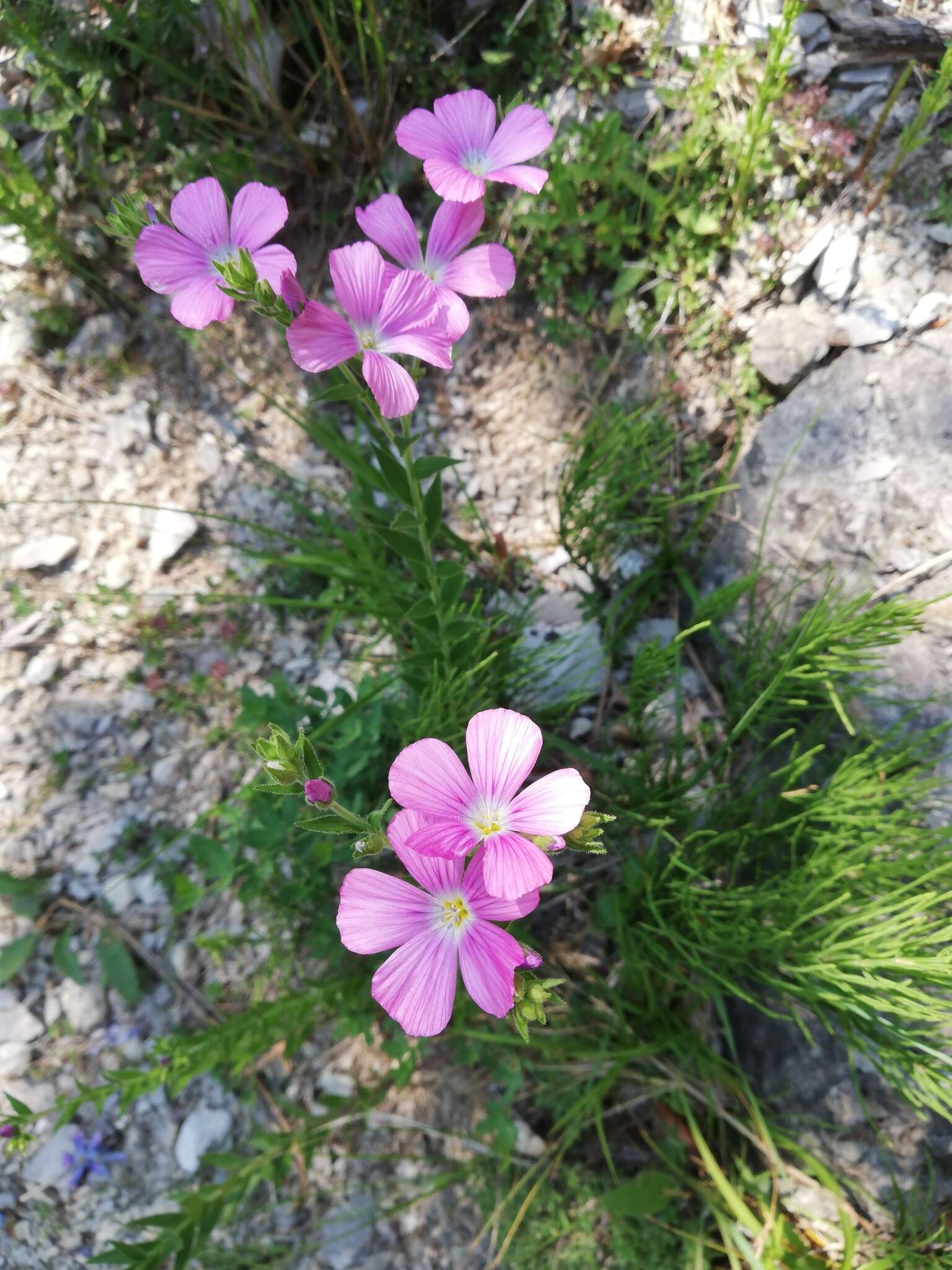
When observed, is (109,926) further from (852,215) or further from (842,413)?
(852,215)

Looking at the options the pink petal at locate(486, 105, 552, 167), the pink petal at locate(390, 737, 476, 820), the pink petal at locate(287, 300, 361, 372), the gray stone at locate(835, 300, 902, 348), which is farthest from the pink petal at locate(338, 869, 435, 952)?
the gray stone at locate(835, 300, 902, 348)

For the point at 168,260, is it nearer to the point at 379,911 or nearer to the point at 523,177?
→ the point at 523,177

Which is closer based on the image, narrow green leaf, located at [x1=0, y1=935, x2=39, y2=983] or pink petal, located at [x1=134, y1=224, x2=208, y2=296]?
pink petal, located at [x1=134, y1=224, x2=208, y2=296]

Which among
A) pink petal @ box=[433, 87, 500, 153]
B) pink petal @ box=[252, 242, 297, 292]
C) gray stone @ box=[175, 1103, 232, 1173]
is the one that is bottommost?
gray stone @ box=[175, 1103, 232, 1173]

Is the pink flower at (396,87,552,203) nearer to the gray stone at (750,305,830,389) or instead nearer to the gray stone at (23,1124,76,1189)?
the gray stone at (750,305,830,389)

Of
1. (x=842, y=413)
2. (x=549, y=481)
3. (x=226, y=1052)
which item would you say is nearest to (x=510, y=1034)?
(x=226, y=1052)

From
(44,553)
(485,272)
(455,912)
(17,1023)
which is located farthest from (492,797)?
(44,553)
